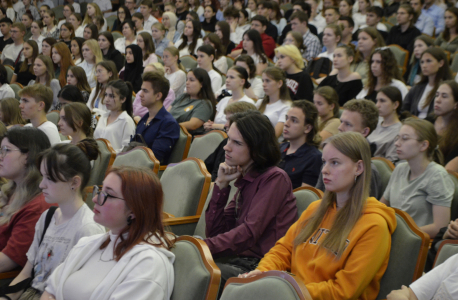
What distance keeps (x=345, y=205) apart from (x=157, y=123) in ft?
7.96

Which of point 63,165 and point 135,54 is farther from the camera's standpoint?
point 135,54

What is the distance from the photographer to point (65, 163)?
2.05m

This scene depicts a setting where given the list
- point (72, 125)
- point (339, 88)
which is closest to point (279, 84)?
point (339, 88)

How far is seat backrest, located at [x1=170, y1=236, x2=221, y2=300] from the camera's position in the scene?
154 cm

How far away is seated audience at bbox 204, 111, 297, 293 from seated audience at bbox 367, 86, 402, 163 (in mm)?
1505

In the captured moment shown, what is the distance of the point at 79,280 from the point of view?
1693 millimetres

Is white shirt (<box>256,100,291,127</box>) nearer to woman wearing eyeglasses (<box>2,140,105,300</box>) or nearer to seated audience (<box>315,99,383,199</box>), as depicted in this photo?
seated audience (<box>315,99,383,199</box>)

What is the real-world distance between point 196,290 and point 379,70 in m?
3.37

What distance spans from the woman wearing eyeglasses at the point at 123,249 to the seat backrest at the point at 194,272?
0.03 m

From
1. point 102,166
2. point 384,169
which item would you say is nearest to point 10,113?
point 102,166

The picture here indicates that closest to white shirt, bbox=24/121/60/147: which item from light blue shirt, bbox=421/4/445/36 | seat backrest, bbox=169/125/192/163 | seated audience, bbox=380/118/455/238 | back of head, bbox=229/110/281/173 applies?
seat backrest, bbox=169/125/192/163

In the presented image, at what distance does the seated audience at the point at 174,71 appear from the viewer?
567cm

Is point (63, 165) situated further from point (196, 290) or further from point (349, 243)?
point (349, 243)

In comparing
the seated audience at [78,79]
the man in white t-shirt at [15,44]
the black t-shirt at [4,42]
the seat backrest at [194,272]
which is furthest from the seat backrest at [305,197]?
the black t-shirt at [4,42]
